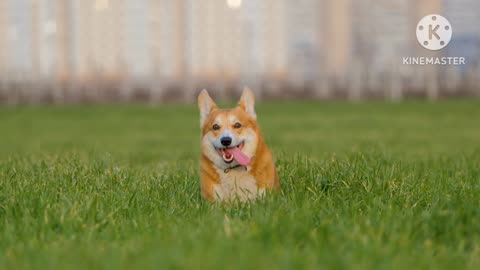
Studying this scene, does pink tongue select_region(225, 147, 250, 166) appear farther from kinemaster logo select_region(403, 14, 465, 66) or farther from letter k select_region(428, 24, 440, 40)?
letter k select_region(428, 24, 440, 40)

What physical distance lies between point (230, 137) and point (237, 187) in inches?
13.3

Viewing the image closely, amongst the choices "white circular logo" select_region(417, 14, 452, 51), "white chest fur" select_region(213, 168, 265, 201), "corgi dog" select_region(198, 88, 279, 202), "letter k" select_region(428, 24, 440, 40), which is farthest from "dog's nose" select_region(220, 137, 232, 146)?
"letter k" select_region(428, 24, 440, 40)

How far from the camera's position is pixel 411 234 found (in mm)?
3199

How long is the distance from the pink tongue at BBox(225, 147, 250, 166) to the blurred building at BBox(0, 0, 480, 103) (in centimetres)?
1421

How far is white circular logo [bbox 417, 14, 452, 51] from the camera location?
747 cm

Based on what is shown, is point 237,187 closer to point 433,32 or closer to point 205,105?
point 205,105

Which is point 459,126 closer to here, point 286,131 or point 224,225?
point 286,131

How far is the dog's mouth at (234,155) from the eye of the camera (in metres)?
3.51

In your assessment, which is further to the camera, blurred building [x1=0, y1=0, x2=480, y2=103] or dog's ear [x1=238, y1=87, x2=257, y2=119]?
blurred building [x1=0, y1=0, x2=480, y2=103]

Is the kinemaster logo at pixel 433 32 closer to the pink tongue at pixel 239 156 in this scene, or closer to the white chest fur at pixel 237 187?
the white chest fur at pixel 237 187

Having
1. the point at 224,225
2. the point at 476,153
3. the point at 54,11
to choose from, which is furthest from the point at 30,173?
the point at 54,11

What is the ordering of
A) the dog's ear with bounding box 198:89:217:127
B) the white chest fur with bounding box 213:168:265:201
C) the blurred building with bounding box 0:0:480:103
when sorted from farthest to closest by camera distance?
the blurred building with bounding box 0:0:480:103, the dog's ear with bounding box 198:89:217:127, the white chest fur with bounding box 213:168:265:201

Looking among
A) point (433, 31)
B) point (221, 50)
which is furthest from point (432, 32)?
point (221, 50)

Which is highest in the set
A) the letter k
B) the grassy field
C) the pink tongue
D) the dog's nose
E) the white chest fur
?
the letter k
